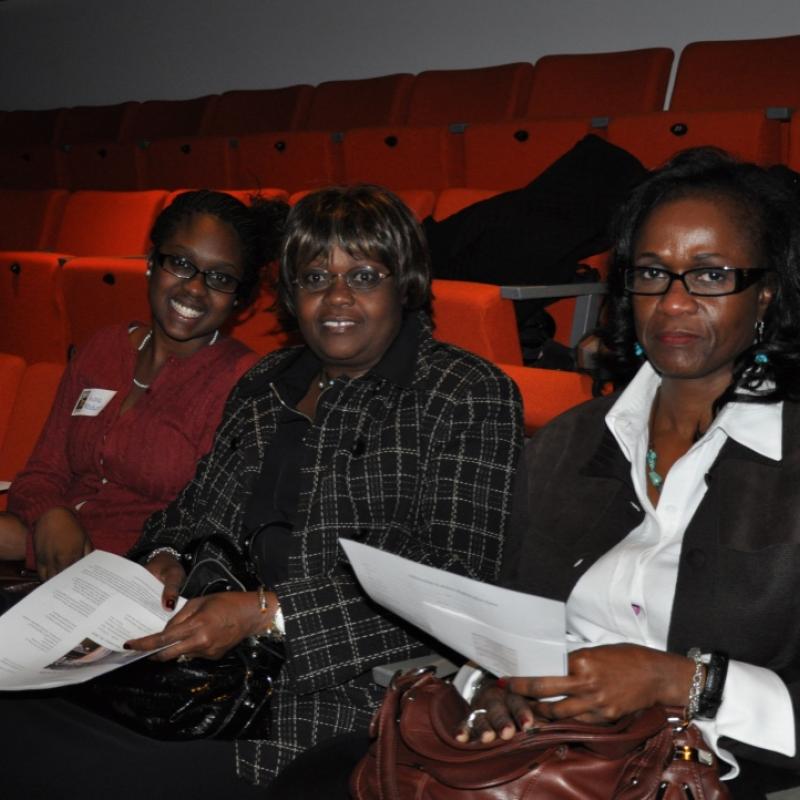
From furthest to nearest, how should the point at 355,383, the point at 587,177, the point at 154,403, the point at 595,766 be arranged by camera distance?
the point at 587,177
the point at 154,403
the point at 355,383
the point at 595,766

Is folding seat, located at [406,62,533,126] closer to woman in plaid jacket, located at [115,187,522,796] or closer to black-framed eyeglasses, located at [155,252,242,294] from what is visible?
black-framed eyeglasses, located at [155,252,242,294]

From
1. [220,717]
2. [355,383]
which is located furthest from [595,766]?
[355,383]

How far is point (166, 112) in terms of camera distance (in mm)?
6543

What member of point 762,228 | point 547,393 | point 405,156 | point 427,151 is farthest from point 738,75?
point 762,228

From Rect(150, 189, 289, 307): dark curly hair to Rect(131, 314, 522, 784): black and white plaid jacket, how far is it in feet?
1.73

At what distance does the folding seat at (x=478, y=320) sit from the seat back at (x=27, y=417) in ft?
3.18

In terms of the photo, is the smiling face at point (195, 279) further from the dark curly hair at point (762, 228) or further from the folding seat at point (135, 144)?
the folding seat at point (135, 144)

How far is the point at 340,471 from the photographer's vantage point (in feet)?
5.32

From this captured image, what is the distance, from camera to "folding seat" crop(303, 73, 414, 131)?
5441 millimetres

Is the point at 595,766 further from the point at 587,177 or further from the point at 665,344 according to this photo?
the point at 587,177

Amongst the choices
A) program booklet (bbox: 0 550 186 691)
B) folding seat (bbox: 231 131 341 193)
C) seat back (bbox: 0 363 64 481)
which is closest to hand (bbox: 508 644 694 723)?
program booklet (bbox: 0 550 186 691)

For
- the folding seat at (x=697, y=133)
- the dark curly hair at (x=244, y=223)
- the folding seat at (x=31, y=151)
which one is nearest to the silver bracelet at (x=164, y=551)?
the dark curly hair at (x=244, y=223)

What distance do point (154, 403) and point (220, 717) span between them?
31.5 inches

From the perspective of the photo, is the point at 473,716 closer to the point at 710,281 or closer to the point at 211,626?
the point at 211,626
